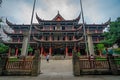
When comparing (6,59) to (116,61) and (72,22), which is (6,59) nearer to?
(116,61)

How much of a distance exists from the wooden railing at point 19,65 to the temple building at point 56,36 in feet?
65.5

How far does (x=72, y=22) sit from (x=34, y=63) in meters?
26.6

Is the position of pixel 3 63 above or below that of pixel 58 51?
below

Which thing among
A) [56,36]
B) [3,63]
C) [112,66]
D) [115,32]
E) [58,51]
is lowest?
[112,66]

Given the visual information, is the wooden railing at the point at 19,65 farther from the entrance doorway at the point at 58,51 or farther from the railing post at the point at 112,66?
the entrance doorway at the point at 58,51

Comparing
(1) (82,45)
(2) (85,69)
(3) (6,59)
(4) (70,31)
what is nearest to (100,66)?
(2) (85,69)

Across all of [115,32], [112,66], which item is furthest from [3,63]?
[115,32]

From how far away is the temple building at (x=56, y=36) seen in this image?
95.3 ft

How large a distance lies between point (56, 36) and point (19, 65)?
77.8 feet

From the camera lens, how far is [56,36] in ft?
104

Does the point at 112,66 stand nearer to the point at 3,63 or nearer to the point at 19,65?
the point at 19,65

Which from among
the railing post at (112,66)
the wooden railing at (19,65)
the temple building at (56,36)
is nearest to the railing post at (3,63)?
the wooden railing at (19,65)

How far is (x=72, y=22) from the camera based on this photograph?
32.8 m

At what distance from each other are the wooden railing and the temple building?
65.5ft
